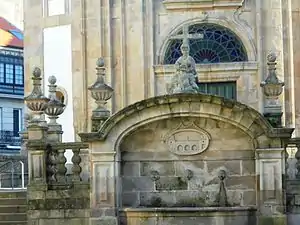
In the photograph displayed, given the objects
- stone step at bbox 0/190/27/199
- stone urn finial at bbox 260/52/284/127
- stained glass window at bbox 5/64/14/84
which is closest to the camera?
stone urn finial at bbox 260/52/284/127

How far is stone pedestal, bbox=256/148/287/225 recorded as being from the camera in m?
14.3

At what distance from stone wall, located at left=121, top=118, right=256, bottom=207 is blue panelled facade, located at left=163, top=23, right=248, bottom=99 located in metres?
8.74

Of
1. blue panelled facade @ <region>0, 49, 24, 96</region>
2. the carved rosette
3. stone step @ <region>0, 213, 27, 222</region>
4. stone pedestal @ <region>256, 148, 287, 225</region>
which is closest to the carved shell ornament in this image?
the carved rosette

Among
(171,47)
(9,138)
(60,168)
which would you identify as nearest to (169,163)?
(60,168)

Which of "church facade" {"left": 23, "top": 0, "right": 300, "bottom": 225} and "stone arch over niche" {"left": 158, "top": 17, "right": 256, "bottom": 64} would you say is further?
"stone arch over niche" {"left": 158, "top": 17, "right": 256, "bottom": 64}

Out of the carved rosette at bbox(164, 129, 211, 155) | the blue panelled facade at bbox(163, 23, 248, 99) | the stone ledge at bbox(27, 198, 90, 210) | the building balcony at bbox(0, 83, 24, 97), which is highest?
the building balcony at bbox(0, 83, 24, 97)

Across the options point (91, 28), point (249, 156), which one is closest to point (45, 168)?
point (249, 156)

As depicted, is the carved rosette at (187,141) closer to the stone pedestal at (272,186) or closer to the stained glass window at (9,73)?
the stone pedestal at (272,186)

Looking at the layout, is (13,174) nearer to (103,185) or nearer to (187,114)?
(103,185)

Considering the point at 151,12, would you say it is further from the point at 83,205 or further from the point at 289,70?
the point at 83,205

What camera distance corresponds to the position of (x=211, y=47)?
2386cm

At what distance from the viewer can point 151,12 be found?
2359 centimetres

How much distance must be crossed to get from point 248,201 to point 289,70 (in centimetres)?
875

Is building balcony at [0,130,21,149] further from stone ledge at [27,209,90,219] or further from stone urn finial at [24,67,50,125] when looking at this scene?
stone ledge at [27,209,90,219]
